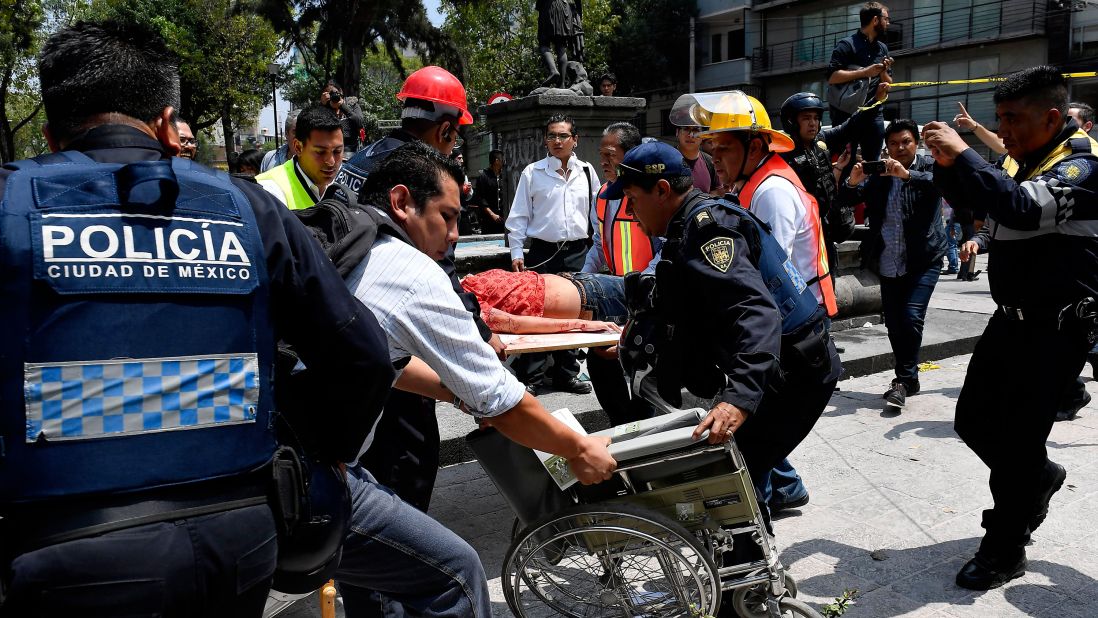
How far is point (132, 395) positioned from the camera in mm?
1443

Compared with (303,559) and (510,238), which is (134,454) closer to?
(303,559)

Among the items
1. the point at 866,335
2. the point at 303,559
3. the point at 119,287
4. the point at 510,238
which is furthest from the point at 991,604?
the point at 866,335

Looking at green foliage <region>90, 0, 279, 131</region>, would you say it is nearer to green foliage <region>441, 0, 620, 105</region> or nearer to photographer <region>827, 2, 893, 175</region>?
green foliage <region>441, 0, 620, 105</region>

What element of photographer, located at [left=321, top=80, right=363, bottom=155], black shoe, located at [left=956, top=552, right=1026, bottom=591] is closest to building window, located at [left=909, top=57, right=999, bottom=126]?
photographer, located at [left=321, top=80, right=363, bottom=155]

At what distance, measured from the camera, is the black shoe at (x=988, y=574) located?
3.51m

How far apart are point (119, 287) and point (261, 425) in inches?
13.9

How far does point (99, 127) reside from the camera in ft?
5.14

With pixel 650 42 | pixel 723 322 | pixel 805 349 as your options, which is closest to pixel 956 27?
pixel 650 42

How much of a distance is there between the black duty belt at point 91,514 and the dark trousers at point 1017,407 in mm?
3197

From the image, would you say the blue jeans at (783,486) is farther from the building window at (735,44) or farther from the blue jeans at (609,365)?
the building window at (735,44)

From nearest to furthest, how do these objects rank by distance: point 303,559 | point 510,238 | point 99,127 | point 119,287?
point 119,287, point 99,127, point 303,559, point 510,238

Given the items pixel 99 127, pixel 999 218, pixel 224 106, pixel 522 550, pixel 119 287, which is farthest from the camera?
pixel 224 106

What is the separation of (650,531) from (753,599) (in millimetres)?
483

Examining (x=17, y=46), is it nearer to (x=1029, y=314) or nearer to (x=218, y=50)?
(x=218, y=50)
